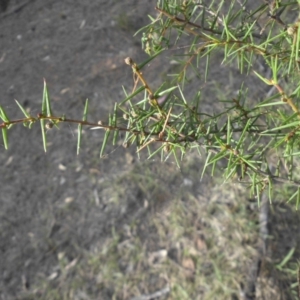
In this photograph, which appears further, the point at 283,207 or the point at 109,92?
the point at 109,92

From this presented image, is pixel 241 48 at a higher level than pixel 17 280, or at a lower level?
higher

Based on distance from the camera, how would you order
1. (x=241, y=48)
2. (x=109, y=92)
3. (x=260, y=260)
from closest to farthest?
(x=241, y=48)
(x=260, y=260)
(x=109, y=92)

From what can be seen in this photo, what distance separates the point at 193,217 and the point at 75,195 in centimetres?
62

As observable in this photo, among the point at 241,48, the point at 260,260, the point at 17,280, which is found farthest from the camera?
the point at 17,280

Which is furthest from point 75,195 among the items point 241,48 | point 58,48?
point 241,48

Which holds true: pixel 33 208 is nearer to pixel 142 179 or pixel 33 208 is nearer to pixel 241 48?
pixel 142 179

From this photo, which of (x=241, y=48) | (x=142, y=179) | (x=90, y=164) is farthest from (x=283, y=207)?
(x=241, y=48)

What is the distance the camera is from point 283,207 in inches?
88.8

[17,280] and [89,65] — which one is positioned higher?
[89,65]

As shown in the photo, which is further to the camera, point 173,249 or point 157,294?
point 173,249

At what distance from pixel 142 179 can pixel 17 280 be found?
0.71 metres

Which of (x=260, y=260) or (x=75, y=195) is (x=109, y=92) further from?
(x=260, y=260)

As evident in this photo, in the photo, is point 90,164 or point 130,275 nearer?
point 130,275

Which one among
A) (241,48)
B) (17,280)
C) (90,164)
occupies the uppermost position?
(241,48)
